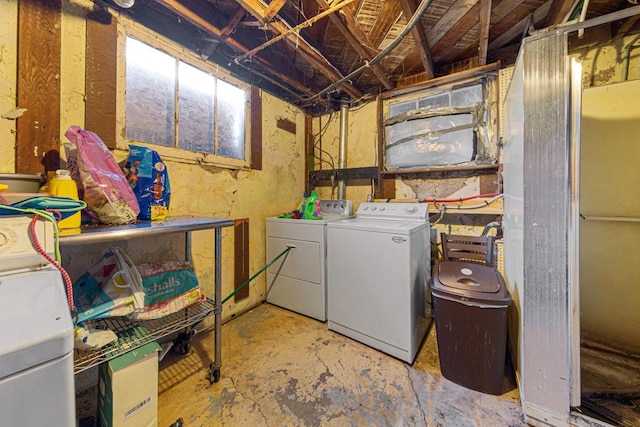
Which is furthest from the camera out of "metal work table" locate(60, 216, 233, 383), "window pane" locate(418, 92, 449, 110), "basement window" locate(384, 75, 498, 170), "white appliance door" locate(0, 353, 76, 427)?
"window pane" locate(418, 92, 449, 110)

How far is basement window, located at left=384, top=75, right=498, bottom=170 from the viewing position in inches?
82.2

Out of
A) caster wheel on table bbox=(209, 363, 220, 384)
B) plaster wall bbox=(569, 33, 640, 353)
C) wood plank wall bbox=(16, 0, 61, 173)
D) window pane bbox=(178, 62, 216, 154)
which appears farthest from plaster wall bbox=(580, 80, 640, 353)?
wood plank wall bbox=(16, 0, 61, 173)

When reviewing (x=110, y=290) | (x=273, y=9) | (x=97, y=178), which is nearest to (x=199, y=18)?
(x=273, y=9)

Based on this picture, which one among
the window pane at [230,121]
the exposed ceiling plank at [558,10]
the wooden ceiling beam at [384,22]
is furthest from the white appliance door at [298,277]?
the exposed ceiling plank at [558,10]

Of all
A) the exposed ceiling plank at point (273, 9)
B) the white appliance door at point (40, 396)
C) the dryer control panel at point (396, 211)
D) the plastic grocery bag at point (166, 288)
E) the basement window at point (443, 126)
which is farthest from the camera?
the basement window at point (443, 126)

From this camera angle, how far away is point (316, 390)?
4.45 ft

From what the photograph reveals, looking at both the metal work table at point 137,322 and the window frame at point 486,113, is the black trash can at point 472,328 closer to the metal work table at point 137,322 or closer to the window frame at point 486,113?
the window frame at point 486,113

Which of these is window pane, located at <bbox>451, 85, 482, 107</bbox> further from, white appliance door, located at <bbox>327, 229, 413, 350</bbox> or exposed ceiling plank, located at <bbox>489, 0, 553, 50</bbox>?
white appliance door, located at <bbox>327, 229, 413, 350</bbox>

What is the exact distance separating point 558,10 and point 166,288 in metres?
2.94

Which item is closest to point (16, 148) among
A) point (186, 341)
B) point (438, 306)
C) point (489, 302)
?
point (186, 341)

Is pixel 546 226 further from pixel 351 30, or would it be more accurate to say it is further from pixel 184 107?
pixel 184 107

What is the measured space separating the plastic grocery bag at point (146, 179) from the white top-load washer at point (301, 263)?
42.6 inches

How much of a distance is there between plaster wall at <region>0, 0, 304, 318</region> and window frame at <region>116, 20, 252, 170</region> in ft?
0.14

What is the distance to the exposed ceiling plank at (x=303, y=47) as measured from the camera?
1.39 meters
